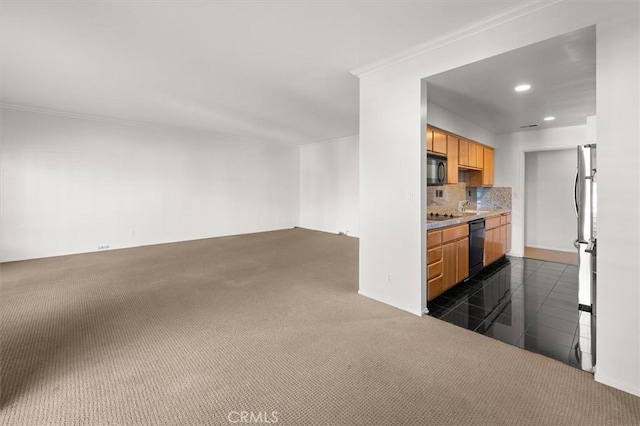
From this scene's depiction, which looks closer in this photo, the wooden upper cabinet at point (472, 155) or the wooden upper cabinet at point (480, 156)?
the wooden upper cabinet at point (472, 155)

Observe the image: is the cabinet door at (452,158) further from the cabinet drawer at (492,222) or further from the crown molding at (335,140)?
the crown molding at (335,140)

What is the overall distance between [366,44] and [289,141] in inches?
232

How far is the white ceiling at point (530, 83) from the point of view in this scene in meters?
2.38

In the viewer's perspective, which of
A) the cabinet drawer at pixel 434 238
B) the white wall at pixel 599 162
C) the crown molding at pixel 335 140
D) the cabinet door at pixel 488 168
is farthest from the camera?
the crown molding at pixel 335 140

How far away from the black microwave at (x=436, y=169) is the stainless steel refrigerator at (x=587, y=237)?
5.53 ft

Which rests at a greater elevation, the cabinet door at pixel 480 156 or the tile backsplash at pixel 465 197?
the cabinet door at pixel 480 156

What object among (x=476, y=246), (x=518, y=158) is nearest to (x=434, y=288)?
(x=476, y=246)

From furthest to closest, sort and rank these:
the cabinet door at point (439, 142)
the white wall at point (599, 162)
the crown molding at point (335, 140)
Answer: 1. the crown molding at point (335, 140)
2. the cabinet door at point (439, 142)
3. the white wall at point (599, 162)

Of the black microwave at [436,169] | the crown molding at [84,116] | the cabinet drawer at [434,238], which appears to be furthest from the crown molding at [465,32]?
the crown molding at [84,116]

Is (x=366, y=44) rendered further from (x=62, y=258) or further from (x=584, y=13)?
(x=62, y=258)

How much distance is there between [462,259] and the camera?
12.7ft

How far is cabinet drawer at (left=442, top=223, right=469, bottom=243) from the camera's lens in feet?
11.5

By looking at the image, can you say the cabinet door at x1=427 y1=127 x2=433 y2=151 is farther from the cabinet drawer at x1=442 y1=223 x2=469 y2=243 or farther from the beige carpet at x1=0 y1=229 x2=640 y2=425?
the beige carpet at x1=0 y1=229 x2=640 y2=425

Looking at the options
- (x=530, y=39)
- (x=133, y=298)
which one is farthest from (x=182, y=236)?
(x=530, y=39)
